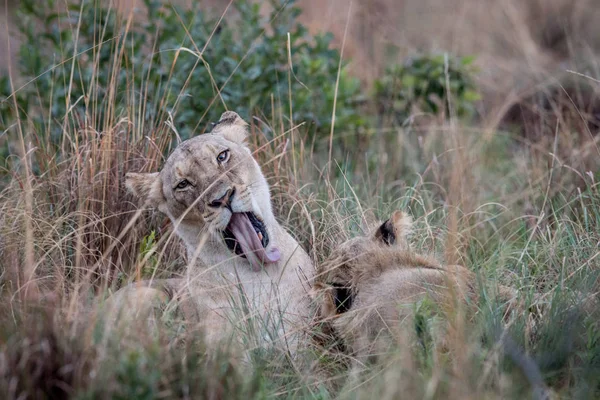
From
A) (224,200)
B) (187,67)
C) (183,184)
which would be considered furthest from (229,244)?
(187,67)

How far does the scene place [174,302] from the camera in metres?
4.31

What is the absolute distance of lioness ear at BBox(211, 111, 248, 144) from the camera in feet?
17.1

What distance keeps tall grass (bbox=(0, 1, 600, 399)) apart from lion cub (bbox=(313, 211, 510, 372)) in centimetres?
13

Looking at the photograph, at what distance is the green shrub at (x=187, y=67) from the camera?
20.3ft

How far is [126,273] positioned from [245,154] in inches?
36.9

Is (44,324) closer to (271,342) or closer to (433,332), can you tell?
(271,342)

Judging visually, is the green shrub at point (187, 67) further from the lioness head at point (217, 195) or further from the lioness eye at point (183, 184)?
the lioness eye at point (183, 184)

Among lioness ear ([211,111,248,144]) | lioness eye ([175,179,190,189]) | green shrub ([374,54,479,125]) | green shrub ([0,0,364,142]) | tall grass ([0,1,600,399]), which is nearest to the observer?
tall grass ([0,1,600,399])

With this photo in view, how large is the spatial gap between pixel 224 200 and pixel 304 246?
3.41 feet

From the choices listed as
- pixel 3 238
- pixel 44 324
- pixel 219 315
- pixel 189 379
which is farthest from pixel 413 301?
pixel 3 238

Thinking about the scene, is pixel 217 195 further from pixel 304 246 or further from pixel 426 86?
pixel 426 86

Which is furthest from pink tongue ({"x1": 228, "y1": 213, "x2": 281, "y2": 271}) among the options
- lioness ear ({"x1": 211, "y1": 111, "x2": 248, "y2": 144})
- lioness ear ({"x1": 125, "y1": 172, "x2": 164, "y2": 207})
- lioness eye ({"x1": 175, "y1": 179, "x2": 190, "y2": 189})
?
lioness ear ({"x1": 211, "y1": 111, "x2": 248, "y2": 144})

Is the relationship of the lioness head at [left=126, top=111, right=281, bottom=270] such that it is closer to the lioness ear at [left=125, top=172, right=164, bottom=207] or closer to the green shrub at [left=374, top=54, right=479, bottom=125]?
the lioness ear at [left=125, top=172, right=164, bottom=207]

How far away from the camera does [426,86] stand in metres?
7.61
